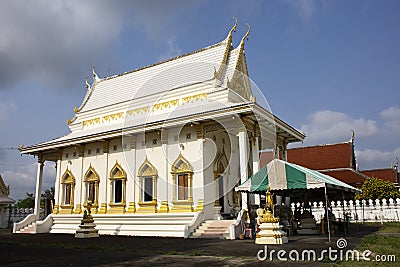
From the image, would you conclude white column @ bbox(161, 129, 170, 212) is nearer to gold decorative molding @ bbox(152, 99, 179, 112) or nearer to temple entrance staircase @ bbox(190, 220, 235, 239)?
gold decorative molding @ bbox(152, 99, 179, 112)

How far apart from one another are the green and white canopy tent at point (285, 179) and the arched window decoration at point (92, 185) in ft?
26.3

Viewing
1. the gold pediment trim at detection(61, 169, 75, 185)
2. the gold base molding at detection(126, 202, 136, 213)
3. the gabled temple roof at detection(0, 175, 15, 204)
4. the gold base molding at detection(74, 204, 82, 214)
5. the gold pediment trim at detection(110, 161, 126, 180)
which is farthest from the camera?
the gabled temple roof at detection(0, 175, 15, 204)

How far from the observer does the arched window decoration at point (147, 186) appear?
14.4 m

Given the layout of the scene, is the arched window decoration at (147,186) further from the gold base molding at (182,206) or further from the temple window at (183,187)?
the temple window at (183,187)

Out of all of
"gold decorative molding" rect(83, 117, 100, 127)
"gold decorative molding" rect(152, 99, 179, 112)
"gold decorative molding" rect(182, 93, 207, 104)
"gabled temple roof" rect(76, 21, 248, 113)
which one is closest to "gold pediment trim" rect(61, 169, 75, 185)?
"gold decorative molding" rect(83, 117, 100, 127)

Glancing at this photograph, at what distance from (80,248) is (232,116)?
6.35 meters

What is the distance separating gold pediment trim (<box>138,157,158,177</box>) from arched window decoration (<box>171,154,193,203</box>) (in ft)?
3.19

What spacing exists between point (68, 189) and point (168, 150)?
252 inches

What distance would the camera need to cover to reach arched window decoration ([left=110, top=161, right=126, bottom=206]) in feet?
50.6

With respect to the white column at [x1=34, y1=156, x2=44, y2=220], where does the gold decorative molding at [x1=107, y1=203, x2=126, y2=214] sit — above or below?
below

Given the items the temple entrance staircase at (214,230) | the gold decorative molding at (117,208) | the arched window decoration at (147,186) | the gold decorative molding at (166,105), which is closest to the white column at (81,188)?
the gold decorative molding at (117,208)

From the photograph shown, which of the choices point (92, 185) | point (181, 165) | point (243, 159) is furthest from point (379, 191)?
point (92, 185)

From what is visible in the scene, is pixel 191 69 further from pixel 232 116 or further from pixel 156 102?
pixel 232 116

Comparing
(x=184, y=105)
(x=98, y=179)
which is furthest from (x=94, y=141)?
(x=184, y=105)
